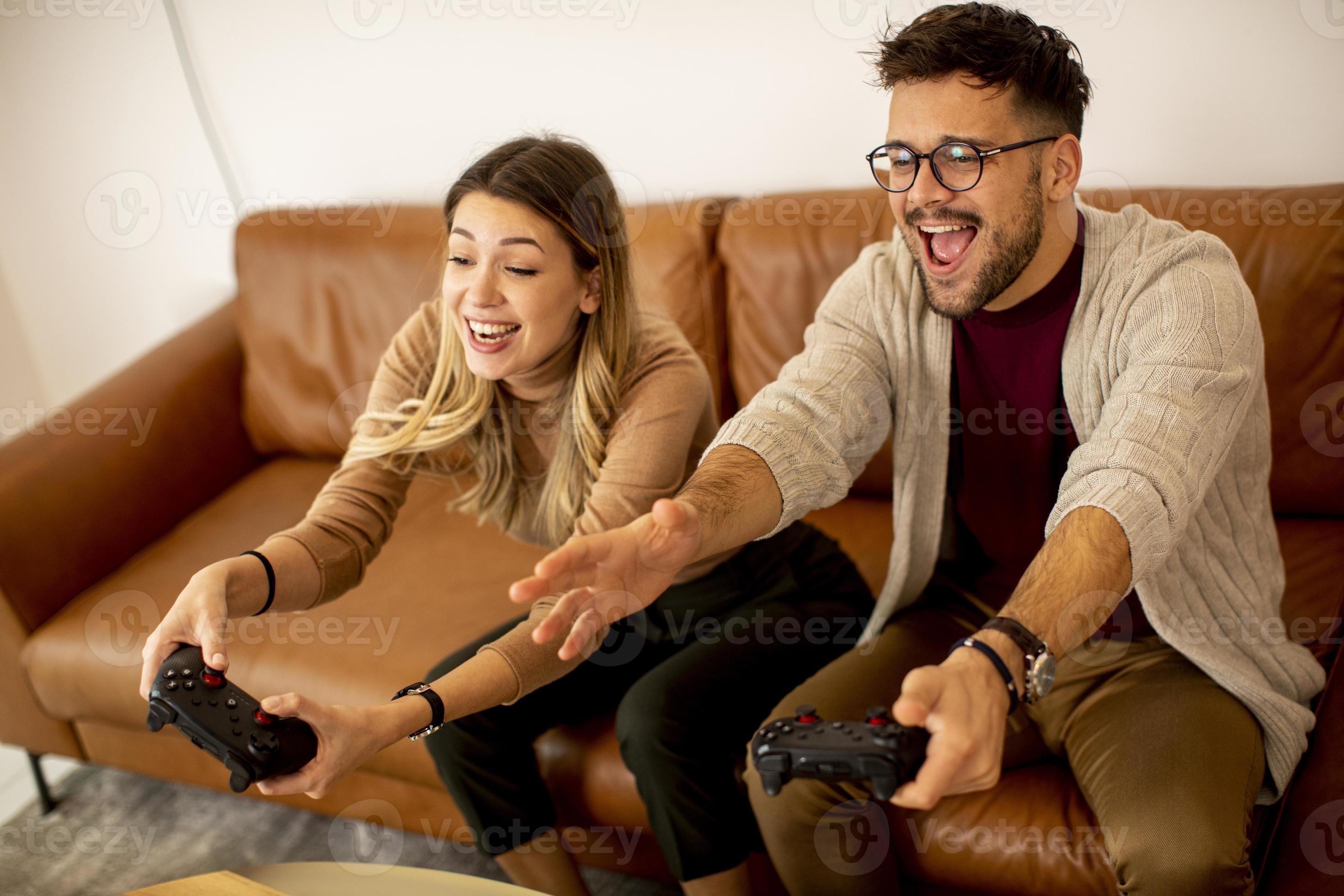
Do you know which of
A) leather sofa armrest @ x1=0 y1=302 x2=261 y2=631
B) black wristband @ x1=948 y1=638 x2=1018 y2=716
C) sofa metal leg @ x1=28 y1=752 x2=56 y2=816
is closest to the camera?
black wristband @ x1=948 y1=638 x2=1018 y2=716

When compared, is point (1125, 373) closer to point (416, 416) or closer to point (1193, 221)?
point (1193, 221)

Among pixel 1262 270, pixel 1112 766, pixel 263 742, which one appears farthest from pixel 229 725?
pixel 1262 270

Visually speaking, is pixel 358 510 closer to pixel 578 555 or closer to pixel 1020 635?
pixel 578 555

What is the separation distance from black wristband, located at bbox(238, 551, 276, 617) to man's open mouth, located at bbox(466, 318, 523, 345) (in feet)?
1.22

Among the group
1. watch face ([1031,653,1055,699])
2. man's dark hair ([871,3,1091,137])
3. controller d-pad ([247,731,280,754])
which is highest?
man's dark hair ([871,3,1091,137])

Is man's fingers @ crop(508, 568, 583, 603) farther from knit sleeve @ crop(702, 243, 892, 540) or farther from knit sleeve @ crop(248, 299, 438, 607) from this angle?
knit sleeve @ crop(248, 299, 438, 607)

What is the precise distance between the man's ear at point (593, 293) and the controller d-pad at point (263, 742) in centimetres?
65

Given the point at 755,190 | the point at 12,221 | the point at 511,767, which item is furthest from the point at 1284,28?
the point at 12,221

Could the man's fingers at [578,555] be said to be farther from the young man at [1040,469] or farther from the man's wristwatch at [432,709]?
the man's wristwatch at [432,709]

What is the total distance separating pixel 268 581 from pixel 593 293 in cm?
54

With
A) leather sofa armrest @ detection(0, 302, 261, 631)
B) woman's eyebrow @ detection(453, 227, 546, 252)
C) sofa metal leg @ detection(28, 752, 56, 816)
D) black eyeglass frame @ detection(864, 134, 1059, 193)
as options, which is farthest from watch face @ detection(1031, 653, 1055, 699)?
sofa metal leg @ detection(28, 752, 56, 816)

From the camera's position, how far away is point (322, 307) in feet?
6.63

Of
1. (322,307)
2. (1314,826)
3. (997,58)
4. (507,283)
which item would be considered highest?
(997,58)

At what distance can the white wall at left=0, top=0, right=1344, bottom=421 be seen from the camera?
159 cm
